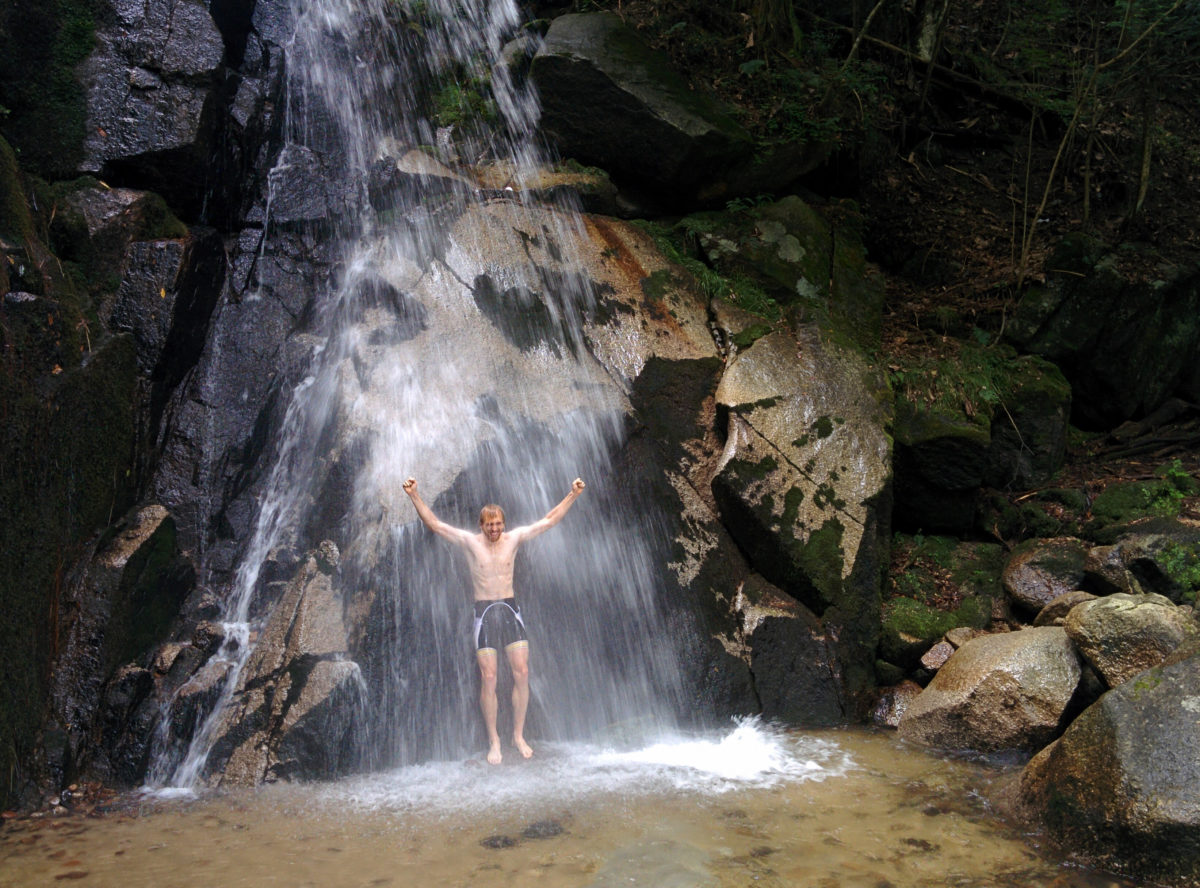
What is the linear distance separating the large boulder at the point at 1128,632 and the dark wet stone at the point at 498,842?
3925 mm

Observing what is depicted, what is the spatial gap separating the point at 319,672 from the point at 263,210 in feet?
15.1

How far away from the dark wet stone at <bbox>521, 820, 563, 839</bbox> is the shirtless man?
110 centimetres

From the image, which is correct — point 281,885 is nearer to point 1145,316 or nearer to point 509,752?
point 509,752

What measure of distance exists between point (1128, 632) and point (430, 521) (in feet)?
15.4

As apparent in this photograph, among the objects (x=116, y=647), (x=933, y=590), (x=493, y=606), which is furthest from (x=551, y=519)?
(x=933, y=590)

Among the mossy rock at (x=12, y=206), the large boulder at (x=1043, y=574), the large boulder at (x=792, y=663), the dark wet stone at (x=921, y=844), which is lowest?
the dark wet stone at (x=921, y=844)

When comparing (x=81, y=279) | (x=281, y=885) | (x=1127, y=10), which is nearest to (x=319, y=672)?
(x=281, y=885)

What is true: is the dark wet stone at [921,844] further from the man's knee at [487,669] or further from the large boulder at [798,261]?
the large boulder at [798,261]

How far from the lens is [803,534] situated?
6895 millimetres

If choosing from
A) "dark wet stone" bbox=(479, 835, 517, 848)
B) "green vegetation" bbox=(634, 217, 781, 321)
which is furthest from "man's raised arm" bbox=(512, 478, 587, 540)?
"green vegetation" bbox=(634, 217, 781, 321)

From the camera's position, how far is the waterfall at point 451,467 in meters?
5.91

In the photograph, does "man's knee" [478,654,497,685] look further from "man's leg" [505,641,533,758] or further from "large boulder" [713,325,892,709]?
"large boulder" [713,325,892,709]

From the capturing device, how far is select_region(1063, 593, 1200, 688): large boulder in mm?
5418

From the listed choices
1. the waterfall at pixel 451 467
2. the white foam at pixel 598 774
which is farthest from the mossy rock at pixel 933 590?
the waterfall at pixel 451 467
